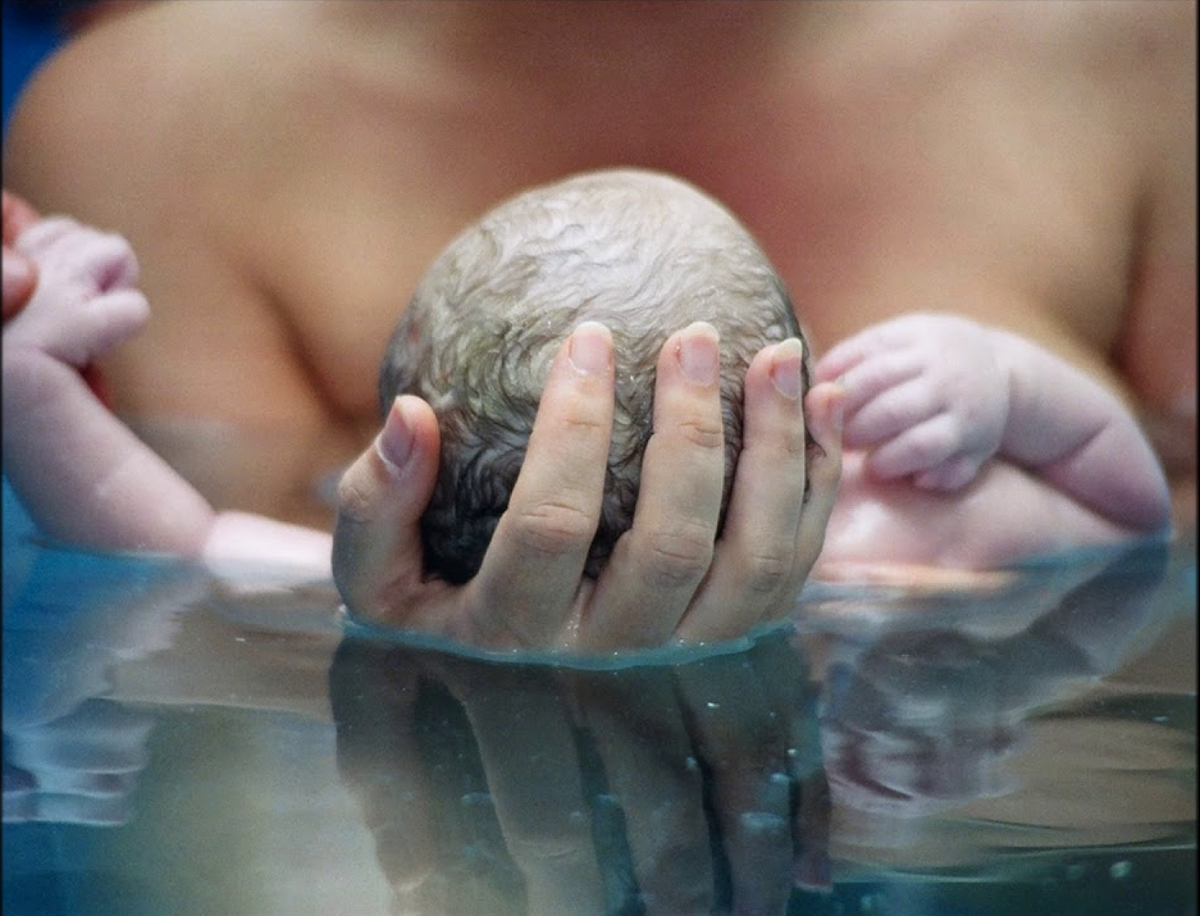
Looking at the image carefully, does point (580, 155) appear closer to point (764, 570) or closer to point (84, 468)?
point (84, 468)

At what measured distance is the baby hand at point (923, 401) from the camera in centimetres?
90

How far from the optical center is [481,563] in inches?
27.5

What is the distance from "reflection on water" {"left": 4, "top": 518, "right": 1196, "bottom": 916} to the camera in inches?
17.2

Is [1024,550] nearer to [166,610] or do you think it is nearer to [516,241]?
[516,241]

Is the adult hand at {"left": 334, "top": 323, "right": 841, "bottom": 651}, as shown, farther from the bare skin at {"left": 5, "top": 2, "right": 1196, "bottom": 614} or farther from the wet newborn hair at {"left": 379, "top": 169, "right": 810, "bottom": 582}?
the bare skin at {"left": 5, "top": 2, "right": 1196, "bottom": 614}

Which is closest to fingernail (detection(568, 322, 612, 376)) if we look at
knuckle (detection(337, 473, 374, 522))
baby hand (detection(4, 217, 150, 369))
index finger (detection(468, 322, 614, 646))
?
index finger (detection(468, 322, 614, 646))

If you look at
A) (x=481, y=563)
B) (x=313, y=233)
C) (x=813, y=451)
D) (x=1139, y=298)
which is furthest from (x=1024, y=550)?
(x=313, y=233)

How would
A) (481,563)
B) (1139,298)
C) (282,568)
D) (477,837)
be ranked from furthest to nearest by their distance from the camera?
(1139,298) → (282,568) → (481,563) → (477,837)

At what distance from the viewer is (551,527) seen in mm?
638

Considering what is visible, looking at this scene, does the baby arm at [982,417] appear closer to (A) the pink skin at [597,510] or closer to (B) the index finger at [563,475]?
(A) the pink skin at [597,510]

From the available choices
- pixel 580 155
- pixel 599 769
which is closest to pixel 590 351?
pixel 599 769

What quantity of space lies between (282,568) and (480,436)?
0.89 feet

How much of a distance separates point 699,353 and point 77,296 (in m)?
0.56

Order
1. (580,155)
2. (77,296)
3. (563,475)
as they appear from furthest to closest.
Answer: (580,155), (77,296), (563,475)
